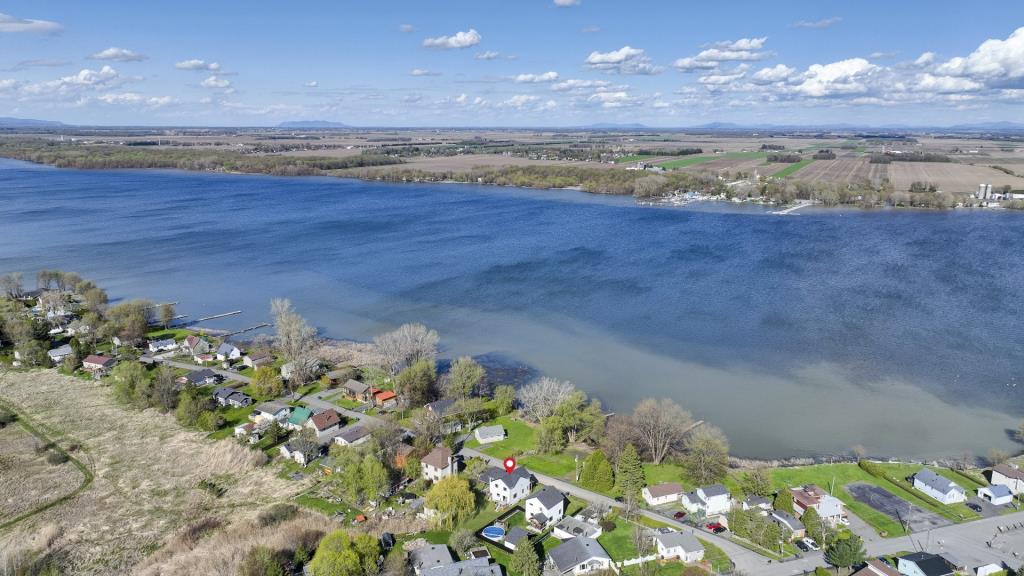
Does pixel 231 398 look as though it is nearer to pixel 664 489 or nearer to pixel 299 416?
pixel 299 416

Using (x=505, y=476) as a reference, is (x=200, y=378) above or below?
above

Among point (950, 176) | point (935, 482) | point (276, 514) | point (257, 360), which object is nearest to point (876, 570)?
point (935, 482)

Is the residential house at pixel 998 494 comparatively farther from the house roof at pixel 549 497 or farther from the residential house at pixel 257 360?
the residential house at pixel 257 360

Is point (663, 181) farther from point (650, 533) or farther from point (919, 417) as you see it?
point (650, 533)

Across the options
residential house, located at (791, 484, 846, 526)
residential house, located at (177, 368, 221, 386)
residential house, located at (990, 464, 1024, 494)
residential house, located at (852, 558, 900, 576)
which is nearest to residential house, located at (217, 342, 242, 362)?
residential house, located at (177, 368, 221, 386)

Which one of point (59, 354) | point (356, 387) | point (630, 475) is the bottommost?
point (630, 475)
